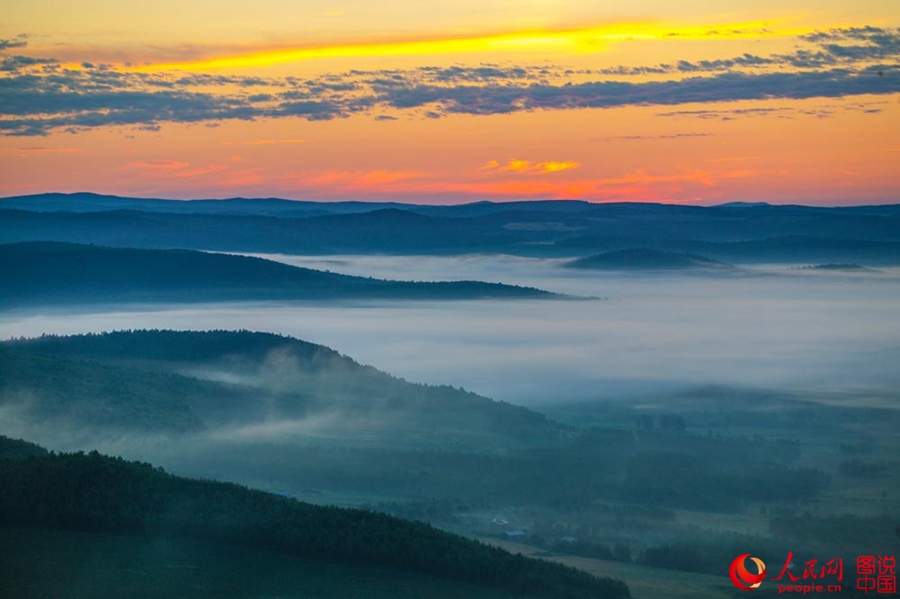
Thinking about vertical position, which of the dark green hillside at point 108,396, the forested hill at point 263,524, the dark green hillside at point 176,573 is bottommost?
the dark green hillside at point 176,573

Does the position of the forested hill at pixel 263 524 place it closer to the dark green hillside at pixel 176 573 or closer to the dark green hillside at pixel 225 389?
the dark green hillside at pixel 176 573

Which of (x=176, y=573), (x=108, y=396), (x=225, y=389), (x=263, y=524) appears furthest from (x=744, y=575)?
(x=225, y=389)

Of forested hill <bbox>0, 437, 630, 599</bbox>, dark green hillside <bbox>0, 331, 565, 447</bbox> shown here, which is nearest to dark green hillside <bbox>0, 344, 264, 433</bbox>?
dark green hillside <bbox>0, 331, 565, 447</bbox>

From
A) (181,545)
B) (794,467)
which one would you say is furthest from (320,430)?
(181,545)

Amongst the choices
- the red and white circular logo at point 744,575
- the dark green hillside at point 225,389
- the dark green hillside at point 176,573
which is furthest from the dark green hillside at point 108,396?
the red and white circular logo at point 744,575

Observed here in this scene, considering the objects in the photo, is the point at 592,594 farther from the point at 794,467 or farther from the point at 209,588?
the point at 794,467

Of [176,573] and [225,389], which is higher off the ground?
[225,389]

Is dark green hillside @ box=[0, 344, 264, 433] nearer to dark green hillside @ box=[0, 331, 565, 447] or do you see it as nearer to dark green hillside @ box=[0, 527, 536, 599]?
dark green hillside @ box=[0, 331, 565, 447]

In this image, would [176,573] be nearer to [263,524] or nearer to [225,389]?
[263,524]
